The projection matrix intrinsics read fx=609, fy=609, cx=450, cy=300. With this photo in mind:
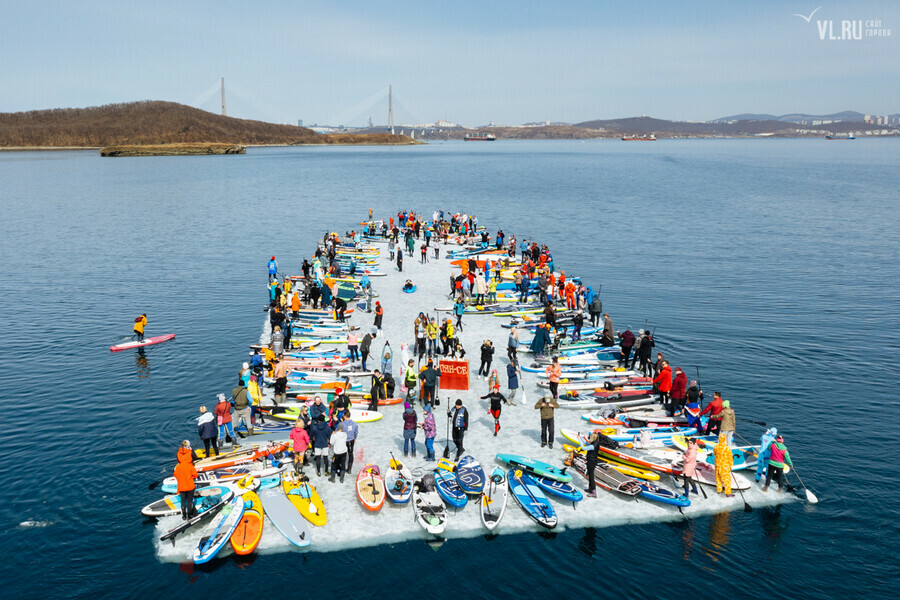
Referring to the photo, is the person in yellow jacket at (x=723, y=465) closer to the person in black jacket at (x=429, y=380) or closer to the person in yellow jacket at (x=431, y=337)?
the person in black jacket at (x=429, y=380)

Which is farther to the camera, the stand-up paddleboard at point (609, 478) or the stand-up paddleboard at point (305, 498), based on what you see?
the stand-up paddleboard at point (609, 478)

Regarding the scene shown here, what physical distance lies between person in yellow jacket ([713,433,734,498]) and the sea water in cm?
64

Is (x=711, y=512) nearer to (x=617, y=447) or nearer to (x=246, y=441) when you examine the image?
(x=617, y=447)

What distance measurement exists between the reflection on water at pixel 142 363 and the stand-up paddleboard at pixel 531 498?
818 inches

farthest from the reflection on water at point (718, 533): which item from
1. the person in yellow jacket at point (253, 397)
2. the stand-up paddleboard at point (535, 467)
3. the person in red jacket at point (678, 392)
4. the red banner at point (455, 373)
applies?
the person in yellow jacket at point (253, 397)

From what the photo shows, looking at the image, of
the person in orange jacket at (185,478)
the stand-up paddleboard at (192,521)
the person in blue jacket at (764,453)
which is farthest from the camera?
the person in blue jacket at (764,453)

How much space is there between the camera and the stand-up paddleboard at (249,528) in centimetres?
1680

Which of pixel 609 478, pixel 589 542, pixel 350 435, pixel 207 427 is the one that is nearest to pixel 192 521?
pixel 207 427

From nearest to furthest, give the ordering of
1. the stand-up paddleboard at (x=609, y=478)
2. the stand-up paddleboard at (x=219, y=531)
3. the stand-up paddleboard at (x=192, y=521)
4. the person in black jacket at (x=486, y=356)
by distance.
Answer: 1. the stand-up paddleboard at (x=219, y=531)
2. the stand-up paddleboard at (x=192, y=521)
3. the stand-up paddleboard at (x=609, y=478)
4. the person in black jacket at (x=486, y=356)

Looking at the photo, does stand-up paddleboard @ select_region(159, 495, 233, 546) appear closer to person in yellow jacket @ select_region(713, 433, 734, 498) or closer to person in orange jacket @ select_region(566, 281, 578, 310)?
person in yellow jacket @ select_region(713, 433, 734, 498)

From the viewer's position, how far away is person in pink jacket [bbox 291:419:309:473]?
19578 millimetres

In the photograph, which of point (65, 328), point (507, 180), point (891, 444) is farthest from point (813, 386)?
point (507, 180)

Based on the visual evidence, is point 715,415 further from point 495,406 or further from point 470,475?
point 470,475

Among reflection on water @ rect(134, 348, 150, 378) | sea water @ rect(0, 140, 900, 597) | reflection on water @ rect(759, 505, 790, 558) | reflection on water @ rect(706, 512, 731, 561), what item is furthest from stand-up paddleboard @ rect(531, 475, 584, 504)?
reflection on water @ rect(134, 348, 150, 378)
